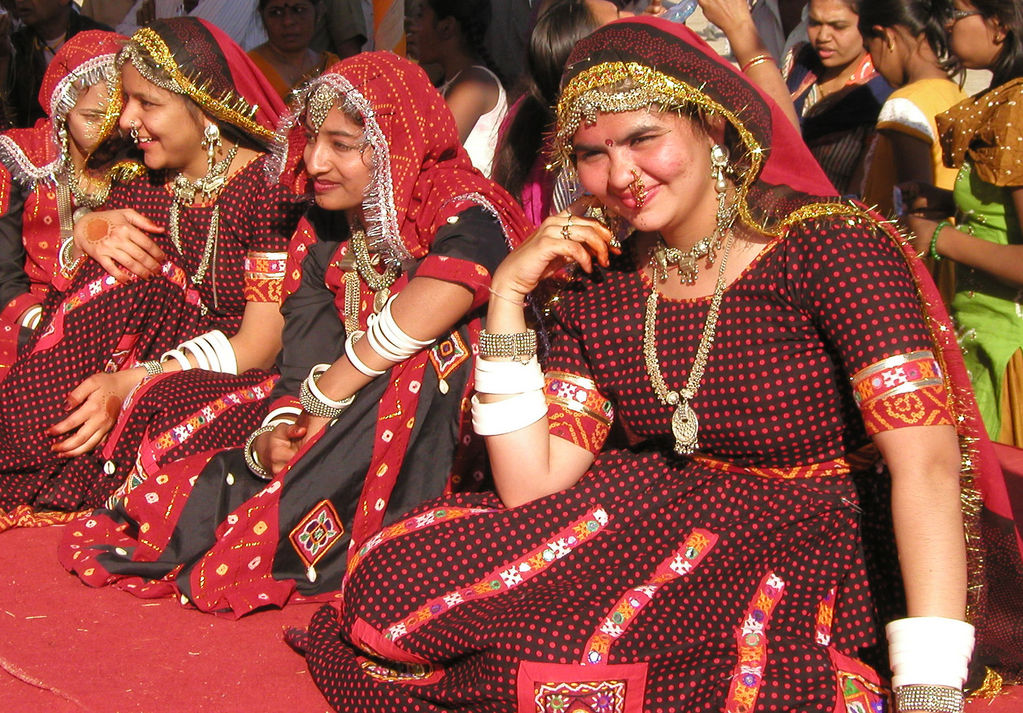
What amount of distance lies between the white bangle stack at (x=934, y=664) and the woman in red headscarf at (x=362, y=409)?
154cm

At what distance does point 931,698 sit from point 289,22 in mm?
5060

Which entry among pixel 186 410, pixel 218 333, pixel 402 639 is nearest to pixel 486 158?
pixel 218 333

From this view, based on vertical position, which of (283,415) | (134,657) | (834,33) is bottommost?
(134,657)

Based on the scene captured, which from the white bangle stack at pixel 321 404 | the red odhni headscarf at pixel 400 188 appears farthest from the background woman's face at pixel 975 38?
the white bangle stack at pixel 321 404

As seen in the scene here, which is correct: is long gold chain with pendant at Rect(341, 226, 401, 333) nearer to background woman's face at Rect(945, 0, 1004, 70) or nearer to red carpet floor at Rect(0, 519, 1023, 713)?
red carpet floor at Rect(0, 519, 1023, 713)

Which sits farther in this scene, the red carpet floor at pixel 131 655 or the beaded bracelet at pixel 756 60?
the beaded bracelet at pixel 756 60

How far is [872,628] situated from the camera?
7.94ft

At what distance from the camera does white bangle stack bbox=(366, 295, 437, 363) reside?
10.6ft

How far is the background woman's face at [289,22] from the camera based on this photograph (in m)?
6.08

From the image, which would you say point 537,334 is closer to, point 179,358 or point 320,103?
point 320,103

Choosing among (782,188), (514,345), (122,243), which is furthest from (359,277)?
(782,188)

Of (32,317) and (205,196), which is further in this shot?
(32,317)

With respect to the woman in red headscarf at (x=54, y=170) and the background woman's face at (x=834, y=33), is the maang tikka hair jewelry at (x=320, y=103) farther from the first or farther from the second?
the background woman's face at (x=834, y=33)

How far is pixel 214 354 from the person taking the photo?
3979 millimetres
